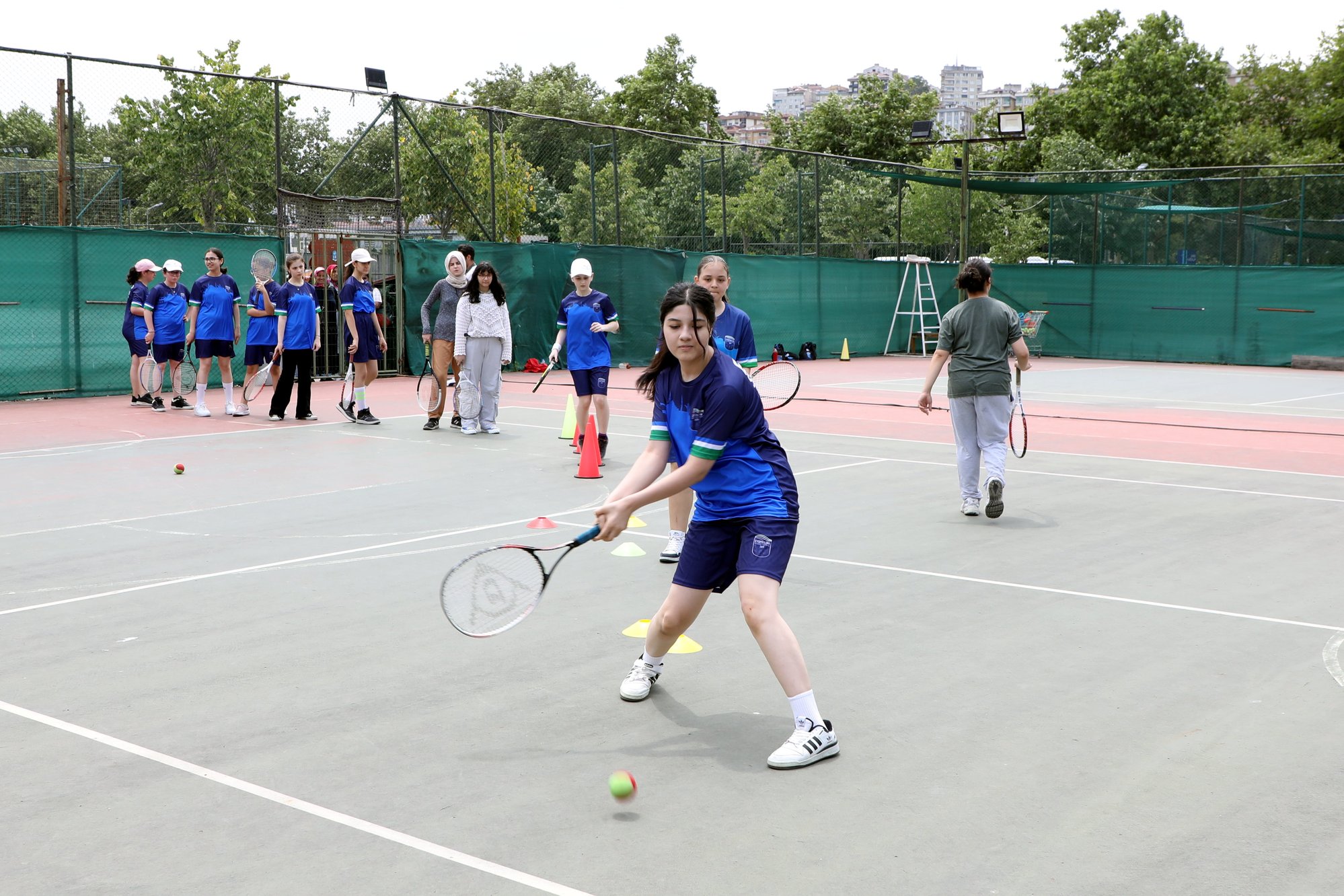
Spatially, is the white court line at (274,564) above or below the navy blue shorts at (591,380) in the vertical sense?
below

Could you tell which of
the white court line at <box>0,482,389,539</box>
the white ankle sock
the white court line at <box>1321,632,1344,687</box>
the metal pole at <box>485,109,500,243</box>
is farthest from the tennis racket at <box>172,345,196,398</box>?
the white court line at <box>1321,632,1344,687</box>

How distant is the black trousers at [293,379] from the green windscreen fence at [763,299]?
4.30 metres

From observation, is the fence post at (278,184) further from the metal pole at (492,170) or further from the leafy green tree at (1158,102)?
the leafy green tree at (1158,102)

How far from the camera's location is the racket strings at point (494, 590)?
446 cm

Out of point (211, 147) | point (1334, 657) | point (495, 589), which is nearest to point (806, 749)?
point (495, 589)

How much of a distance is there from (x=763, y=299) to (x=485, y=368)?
14.8m

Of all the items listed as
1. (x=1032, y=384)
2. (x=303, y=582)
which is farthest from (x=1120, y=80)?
(x=303, y=582)

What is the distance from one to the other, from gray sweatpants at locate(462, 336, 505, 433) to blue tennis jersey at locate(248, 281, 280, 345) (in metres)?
2.68

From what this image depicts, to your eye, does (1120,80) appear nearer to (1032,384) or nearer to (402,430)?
(1032,384)

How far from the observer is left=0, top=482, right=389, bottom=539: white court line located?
834 cm

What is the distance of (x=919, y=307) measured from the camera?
31766 millimetres

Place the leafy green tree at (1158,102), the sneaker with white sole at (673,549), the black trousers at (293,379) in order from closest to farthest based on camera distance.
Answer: the sneaker with white sole at (673,549) < the black trousers at (293,379) < the leafy green tree at (1158,102)

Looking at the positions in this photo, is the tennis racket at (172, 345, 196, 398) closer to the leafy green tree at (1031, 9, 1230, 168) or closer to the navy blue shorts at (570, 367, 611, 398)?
the navy blue shorts at (570, 367, 611, 398)

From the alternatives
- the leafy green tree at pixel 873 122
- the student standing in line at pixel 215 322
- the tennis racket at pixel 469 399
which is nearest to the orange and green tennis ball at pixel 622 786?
the tennis racket at pixel 469 399
